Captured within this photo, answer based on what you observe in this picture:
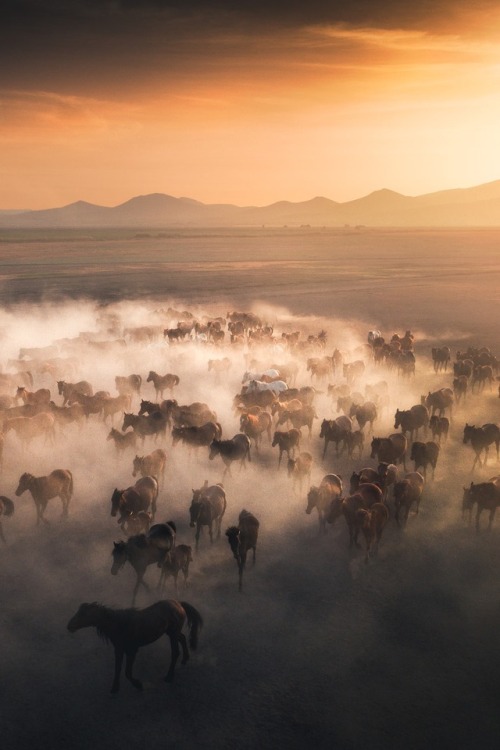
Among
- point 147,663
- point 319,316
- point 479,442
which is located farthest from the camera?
point 319,316

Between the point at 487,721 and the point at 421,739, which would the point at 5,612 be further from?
the point at 487,721

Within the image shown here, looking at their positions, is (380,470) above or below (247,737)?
above

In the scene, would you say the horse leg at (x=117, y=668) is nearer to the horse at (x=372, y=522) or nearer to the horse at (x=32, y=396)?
the horse at (x=372, y=522)

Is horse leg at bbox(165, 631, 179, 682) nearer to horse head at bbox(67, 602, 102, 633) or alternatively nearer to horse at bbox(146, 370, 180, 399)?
horse head at bbox(67, 602, 102, 633)

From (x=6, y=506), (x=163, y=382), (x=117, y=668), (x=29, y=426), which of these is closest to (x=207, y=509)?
(x=117, y=668)

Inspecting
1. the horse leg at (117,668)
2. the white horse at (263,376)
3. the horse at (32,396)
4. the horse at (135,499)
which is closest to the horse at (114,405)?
the horse at (32,396)

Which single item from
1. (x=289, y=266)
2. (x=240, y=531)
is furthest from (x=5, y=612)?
(x=289, y=266)
